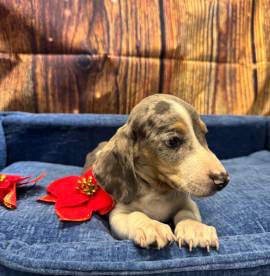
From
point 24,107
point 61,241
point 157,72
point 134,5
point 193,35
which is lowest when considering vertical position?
point 61,241

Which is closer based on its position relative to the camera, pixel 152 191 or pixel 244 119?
pixel 152 191

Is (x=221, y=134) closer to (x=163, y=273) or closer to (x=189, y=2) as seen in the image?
(x=189, y=2)

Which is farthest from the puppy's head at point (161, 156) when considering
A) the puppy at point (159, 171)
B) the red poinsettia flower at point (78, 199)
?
the red poinsettia flower at point (78, 199)

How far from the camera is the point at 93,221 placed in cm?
134

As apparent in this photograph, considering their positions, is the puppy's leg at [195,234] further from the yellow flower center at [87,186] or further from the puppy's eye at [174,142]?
the yellow flower center at [87,186]

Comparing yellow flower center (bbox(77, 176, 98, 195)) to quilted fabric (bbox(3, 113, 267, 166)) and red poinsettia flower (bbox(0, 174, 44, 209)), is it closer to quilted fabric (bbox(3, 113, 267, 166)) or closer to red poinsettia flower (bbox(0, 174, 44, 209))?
red poinsettia flower (bbox(0, 174, 44, 209))

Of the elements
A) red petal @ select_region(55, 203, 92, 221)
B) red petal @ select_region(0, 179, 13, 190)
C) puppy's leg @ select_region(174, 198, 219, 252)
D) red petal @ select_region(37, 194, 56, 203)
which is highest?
puppy's leg @ select_region(174, 198, 219, 252)

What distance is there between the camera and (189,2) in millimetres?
2365

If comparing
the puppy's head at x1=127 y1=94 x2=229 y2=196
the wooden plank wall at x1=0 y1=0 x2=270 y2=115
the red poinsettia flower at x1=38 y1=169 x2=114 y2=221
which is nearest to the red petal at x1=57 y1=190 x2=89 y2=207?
the red poinsettia flower at x1=38 y1=169 x2=114 y2=221

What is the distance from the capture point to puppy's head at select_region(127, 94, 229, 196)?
1.17m

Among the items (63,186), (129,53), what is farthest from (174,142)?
(129,53)

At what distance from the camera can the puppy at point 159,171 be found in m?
1.16

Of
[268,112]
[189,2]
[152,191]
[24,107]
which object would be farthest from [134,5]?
[152,191]

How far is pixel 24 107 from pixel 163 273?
1609 millimetres
